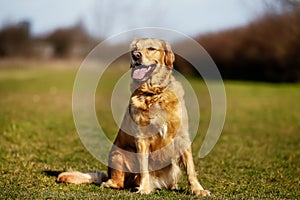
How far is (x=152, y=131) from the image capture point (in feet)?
17.5

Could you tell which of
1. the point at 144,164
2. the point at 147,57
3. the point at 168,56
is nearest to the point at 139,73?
the point at 147,57

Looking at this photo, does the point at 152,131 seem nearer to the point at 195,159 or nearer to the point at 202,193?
the point at 202,193

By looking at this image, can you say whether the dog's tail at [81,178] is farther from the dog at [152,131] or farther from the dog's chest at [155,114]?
the dog's chest at [155,114]

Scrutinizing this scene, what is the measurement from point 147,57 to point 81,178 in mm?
1695

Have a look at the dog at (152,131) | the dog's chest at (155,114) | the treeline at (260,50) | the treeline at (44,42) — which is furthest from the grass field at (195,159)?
the treeline at (44,42)

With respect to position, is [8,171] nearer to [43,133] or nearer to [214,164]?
[214,164]

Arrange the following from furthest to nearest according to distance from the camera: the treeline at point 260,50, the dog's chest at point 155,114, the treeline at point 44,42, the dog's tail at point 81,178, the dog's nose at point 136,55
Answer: the treeline at point 44,42 → the treeline at point 260,50 → the dog's tail at point 81,178 → the dog's nose at point 136,55 → the dog's chest at point 155,114

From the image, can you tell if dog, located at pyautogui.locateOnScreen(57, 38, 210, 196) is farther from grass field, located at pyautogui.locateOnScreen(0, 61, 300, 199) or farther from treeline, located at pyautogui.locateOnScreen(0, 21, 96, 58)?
treeline, located at pyautogui.locateOnScreen(0, 21, 96, 58)

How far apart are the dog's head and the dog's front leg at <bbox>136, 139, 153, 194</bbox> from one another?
29.4 inches

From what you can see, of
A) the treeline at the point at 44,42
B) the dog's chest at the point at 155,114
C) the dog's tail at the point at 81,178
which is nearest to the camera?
the dog's chest at the point at 155,114

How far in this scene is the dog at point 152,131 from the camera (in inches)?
210

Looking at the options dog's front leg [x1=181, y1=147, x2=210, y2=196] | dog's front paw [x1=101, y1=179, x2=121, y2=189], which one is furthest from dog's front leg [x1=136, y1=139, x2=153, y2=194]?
dog's front leg [x1=181, y1=147, x2=210, y2=196]

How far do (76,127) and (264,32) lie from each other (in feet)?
106

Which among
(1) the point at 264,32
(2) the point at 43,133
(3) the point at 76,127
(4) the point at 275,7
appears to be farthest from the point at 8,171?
(1) the point at 264,32
